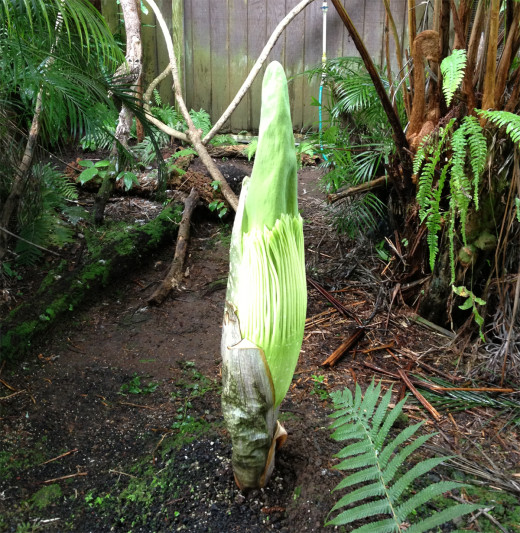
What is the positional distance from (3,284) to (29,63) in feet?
3.43

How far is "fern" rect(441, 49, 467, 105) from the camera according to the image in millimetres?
1496

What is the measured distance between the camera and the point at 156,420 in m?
1.68

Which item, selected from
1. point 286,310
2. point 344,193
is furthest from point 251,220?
point 344,193

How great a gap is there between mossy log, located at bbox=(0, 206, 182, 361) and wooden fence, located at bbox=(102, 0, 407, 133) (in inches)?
96.3

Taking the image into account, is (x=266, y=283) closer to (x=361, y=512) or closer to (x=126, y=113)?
(x=361, y=512)

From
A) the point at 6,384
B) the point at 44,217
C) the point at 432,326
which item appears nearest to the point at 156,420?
the point at 6,384

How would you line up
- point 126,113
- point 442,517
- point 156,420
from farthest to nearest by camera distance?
point 126,113
point 156,420
point 442,517

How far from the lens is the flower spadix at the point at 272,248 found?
3.53 feet

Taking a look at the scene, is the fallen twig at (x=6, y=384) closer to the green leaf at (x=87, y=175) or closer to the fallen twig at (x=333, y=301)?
the fallen twig at (x=333, y=301)

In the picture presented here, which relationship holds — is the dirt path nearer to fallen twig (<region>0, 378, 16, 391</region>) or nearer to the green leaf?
fallen twig (<region>0, 378, 16, 391</region>)

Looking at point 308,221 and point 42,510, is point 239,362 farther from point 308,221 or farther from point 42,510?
point 308,221

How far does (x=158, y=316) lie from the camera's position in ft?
7.99

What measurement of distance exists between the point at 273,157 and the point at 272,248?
213 millimetres

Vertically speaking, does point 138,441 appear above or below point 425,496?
below
